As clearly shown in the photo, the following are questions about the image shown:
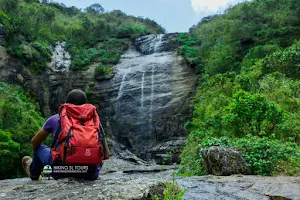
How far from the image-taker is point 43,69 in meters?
23.7

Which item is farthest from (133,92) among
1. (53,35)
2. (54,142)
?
(54,142)

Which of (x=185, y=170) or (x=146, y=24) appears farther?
(x=146, y=24)

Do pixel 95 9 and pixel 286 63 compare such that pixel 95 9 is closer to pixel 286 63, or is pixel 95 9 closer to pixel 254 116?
pixel 286 63

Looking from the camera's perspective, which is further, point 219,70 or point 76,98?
point 219,70

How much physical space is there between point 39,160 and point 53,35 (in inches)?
1102

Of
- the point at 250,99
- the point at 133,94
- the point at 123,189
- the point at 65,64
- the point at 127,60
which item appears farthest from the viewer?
the point at 127,60

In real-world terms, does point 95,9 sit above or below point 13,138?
above

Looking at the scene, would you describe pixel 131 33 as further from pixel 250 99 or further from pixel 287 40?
pixel 250 99

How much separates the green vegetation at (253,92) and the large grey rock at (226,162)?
26 cm

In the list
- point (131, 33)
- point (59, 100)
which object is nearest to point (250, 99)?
point (59, 100)

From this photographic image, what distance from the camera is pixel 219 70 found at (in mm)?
21516

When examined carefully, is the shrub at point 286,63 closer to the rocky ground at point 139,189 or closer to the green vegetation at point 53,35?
the rocky ground at point 139,189

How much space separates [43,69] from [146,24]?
2568 centimetres

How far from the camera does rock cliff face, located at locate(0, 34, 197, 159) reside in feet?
69.6
